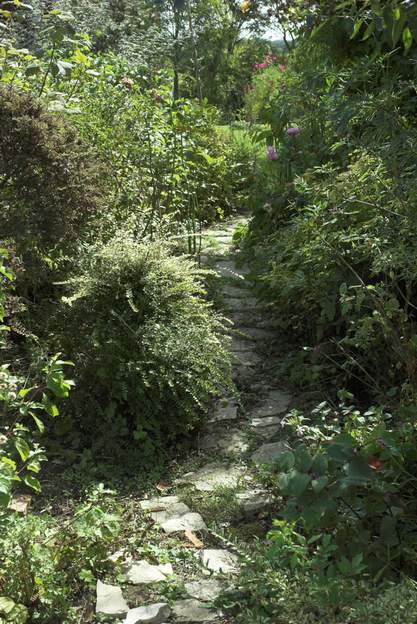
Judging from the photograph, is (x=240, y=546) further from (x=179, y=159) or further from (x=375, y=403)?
(x=179, y=159)

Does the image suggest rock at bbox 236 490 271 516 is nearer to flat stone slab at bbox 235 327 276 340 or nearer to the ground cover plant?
the ground cover plant

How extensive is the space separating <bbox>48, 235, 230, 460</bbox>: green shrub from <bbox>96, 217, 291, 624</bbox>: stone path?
25 centimetres

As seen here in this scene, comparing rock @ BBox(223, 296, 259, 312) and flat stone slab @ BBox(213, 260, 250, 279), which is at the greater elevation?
flat stone slab @ BBox(213, 260, 250, 279)

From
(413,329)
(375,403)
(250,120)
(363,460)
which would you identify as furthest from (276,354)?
(250,120)

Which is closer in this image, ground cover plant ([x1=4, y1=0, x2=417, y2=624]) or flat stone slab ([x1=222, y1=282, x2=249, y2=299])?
ground cover plant ([x1=4, y1=0, x2=417, y2=624])

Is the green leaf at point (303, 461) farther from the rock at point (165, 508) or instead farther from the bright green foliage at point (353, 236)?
the rock at point (165, 508)

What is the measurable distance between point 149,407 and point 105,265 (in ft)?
2.84

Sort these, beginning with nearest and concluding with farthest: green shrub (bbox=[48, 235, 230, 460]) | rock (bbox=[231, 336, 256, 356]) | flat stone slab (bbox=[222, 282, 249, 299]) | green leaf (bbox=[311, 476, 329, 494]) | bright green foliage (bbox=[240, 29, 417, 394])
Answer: green leaf (bbox=[311, 476, 329, 494]) → bright green foliage (bbox=[240, 29, 417, 394]) → green shrub (bbox=[48, 235, 230, 460]) → rock (bbox=[231, 336, 256, 356]) → flat stone slab (bbox=[222, 282, 249, 299])

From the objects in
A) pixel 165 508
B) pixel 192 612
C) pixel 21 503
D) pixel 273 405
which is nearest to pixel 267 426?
pixel 273 405

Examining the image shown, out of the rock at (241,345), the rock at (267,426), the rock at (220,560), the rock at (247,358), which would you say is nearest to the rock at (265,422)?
the rock at (267,426)

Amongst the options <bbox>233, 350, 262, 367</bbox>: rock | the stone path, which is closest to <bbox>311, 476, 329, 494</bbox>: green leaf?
the stone path

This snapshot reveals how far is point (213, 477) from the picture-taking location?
3.70 metres

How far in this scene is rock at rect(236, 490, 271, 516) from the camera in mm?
Answer: 3328

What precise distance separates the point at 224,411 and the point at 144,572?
163cm
